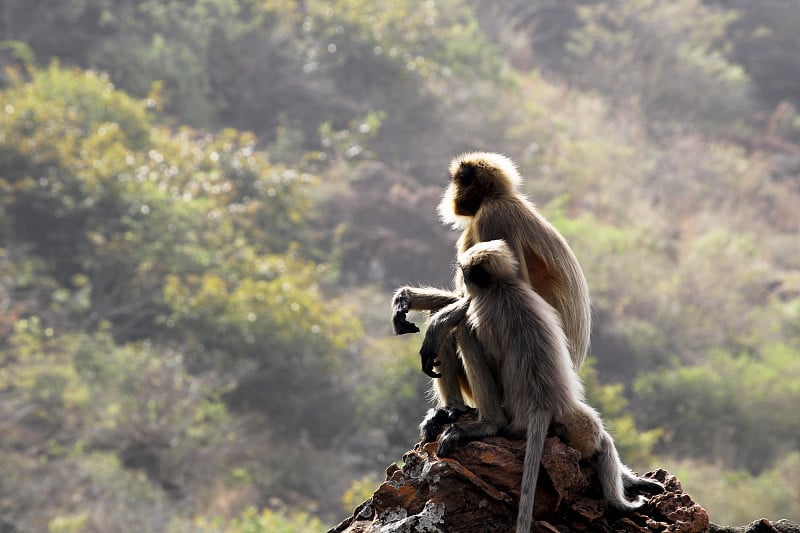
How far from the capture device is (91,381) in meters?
13.6

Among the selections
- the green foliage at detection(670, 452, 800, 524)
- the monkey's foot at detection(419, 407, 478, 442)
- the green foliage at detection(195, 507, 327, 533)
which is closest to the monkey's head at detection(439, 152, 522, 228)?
the monkey's foot at detection(419, 407, 478, 442)

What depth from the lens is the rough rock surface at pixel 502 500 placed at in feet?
11.3

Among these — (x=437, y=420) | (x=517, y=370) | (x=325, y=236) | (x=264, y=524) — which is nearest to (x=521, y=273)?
(x=517, y=370)

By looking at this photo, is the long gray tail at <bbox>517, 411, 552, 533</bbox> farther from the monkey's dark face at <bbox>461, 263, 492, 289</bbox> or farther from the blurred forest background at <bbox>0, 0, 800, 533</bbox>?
→ the blurred forest background at <bbox>0, 0, 800, 533</bbox>

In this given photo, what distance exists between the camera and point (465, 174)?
4449 millimetres

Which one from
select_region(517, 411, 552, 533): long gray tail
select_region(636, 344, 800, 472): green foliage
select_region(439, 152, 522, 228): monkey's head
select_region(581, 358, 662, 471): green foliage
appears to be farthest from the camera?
select_region(636, 344, 800, 472): green foliage

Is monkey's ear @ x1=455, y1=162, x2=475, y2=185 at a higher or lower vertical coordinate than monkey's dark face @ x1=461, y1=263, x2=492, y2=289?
higher

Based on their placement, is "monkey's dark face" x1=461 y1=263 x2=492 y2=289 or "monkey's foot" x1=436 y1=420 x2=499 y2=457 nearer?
"monkey's foot" x1=436 y1=420 x2=499 y2=457

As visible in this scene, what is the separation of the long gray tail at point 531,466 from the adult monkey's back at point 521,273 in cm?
46

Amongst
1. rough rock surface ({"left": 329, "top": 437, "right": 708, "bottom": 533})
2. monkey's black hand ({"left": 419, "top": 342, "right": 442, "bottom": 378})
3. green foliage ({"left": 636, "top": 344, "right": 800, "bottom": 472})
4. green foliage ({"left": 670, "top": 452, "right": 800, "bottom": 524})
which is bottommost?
rough rock surface ({"left": 329, "top": 437, "right": 708, "bottom": 533})

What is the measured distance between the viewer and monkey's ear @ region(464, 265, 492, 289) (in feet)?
12.4

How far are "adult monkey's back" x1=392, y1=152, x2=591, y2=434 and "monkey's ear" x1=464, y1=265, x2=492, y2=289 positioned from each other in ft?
0.72

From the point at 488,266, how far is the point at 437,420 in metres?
0.65

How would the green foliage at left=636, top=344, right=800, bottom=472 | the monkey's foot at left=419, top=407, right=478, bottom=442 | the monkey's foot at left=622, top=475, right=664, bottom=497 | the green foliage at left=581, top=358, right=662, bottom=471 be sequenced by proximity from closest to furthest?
the monkey's foot at left=622, top=475, right=664, bottom=497 → the monkey's foot at left=419, top=407, right=478, bottom=442 → the green foliage at left=581, top=358, right=662, bottom=471 → the green foliage at left=636, top=344, right=800, bottom=472
